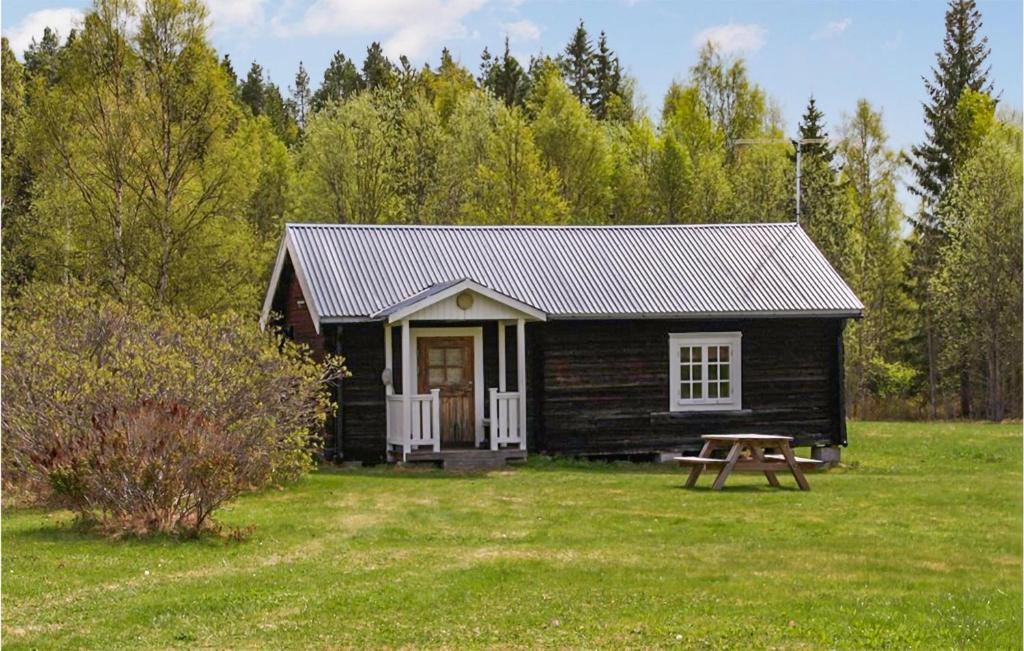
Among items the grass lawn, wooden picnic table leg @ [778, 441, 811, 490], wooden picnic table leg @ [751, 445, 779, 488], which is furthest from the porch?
wooden picnic table leg @ [778, 441, 811, 490]

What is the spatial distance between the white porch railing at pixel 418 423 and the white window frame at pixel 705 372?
14.0 ft

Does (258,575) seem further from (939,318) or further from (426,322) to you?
(939,318)

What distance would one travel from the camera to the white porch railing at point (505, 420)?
21.0 meters

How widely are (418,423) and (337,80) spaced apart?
196ft

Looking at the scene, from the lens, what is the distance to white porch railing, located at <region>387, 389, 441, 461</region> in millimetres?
20688

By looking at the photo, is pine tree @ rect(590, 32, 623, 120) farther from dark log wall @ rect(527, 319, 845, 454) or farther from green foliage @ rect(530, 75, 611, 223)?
dark log wall @ rect(527, 319, 845, 454)

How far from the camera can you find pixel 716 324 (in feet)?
74.2

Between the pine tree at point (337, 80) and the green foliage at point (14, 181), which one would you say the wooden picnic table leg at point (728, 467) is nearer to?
the green foliage at point (14, 181)

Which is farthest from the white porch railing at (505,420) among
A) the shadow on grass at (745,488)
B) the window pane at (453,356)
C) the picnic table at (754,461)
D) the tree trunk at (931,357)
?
the tree trunk at (931,357)

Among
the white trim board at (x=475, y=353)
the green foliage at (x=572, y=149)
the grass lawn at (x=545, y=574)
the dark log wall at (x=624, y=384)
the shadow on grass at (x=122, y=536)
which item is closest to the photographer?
the grass lawn at (x=545, y=574)

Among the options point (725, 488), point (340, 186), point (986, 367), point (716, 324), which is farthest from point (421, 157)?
point (725, 488)

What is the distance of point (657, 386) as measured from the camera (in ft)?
73.5

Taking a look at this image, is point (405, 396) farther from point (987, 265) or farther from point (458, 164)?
point (458, 164)

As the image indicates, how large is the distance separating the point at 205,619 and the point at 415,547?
3.26 m
